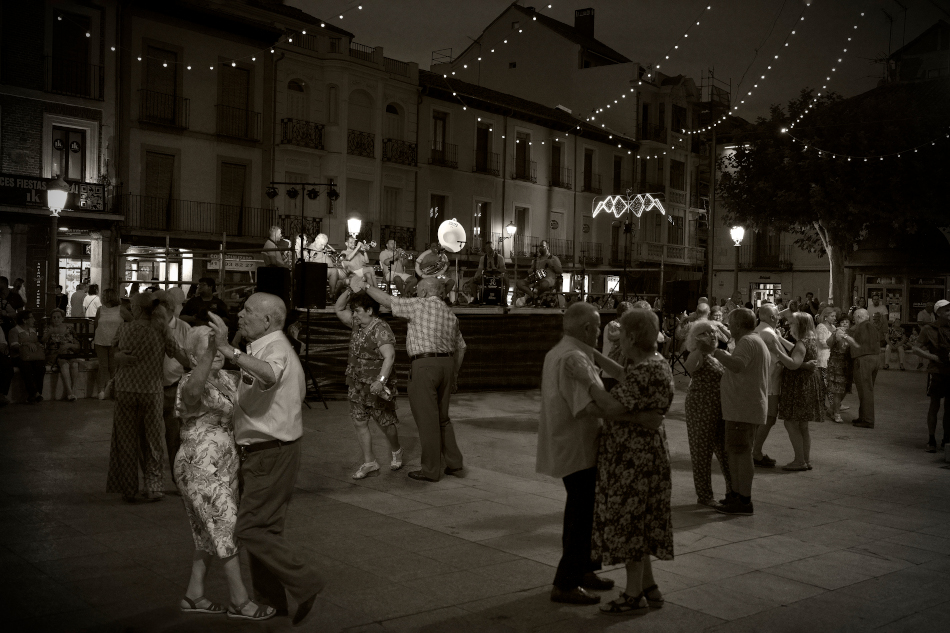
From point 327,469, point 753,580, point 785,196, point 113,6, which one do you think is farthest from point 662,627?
point 785,196

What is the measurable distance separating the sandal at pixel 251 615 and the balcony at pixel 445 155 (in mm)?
30600

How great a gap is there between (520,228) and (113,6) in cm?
1920

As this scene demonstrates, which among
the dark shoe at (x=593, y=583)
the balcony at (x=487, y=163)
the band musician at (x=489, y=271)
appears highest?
the balcony at (x=487, y=163)

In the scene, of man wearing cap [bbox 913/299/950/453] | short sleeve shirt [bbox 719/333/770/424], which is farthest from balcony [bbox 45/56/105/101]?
short sleeve shirt [bbox 719/333/770/424]

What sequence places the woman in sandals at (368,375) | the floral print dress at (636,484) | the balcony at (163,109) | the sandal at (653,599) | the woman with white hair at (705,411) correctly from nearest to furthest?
the floral print dress at (636,484), the sandal at (653,599), the woman with white hair at (705,411), the woman in sandals at (368,375), the balcony at (163,109)

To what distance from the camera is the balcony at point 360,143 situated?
102ft

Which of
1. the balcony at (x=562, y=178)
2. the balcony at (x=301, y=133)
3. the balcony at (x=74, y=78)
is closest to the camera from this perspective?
the balcony at (x=74, y=78)

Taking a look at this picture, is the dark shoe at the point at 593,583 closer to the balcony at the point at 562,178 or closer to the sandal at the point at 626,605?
the sandal at the point at 626,605

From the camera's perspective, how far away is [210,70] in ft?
90.3

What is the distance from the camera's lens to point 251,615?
4.49 meters

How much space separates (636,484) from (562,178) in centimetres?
3757

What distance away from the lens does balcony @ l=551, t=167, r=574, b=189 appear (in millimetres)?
40812

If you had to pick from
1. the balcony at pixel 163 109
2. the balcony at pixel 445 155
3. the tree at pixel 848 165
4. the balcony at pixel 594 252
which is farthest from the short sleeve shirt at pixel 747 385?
the balcony at pixel 594 252

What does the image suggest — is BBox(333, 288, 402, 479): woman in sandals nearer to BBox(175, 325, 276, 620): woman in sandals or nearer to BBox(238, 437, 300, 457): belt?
BBox(175, 325, 276, 620): woman in sandals
